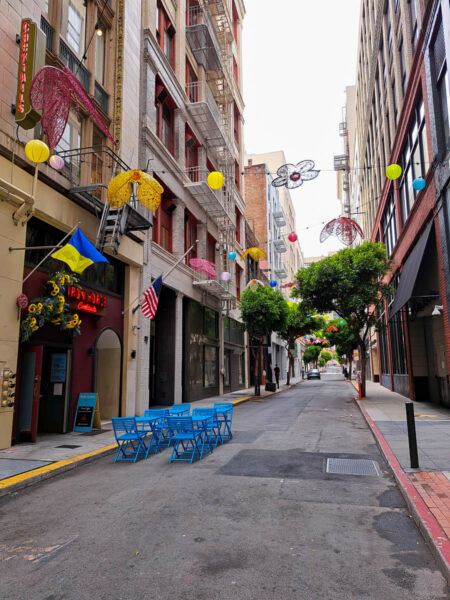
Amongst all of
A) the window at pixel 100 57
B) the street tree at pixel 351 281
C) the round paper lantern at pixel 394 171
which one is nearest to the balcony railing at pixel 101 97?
the window at pixel 100 57

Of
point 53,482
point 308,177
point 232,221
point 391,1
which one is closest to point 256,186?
point 232,221

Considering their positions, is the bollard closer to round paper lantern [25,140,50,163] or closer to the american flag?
round paper lantern [25,140,50,163]

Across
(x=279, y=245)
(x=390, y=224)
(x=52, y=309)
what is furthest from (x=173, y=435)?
(x=279, y=245)

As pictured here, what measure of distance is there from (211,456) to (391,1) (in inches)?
1023

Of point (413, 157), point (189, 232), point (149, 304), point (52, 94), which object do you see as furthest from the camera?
point (189, 232)

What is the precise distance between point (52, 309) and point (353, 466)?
7785 millimetres

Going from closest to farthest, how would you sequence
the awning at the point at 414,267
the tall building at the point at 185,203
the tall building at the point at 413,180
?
the tall building at the point at 413,180 < the awning at the point at 414,267 < the tall building at the point at 185,203

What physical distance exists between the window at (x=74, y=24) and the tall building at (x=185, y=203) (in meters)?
3.84

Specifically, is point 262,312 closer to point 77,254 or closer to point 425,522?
point 77,254

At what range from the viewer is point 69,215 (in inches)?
496

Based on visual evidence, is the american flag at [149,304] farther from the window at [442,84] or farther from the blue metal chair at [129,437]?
the window at [442,84]

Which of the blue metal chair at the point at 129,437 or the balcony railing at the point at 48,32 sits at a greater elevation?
the balcony railing at the point at 48,32

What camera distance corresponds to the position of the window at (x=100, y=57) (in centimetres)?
1514

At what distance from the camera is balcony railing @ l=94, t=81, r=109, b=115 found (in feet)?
48.5
